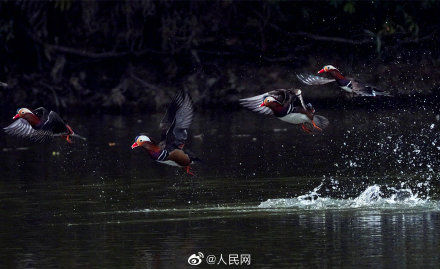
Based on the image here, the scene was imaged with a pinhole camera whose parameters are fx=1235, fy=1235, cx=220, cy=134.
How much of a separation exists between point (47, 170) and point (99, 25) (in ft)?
44.7

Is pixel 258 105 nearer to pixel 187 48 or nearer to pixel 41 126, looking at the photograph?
pixel 41 126

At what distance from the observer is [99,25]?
30984 millimetres

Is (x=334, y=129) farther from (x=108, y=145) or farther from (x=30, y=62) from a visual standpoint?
(x=30, y=62)

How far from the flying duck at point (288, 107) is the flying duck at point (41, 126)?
6.86 feet

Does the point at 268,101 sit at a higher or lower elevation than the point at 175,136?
higher

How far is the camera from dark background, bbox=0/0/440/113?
95.5 feet

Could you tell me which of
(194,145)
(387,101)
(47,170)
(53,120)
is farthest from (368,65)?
(53,120)

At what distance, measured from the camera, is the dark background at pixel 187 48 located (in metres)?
29.1

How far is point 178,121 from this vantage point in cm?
1255

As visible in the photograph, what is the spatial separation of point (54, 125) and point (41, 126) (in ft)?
0.66

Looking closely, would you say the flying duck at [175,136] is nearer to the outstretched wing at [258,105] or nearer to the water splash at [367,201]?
the outstretched wing at [258,105]

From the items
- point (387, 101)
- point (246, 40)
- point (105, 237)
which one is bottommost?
point (105, 237)

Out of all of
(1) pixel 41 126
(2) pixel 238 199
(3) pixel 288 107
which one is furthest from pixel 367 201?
(1) pixel 41 126

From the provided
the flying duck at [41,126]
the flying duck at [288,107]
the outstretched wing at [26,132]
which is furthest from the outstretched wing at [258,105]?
the outstretched wing at [26,132]
